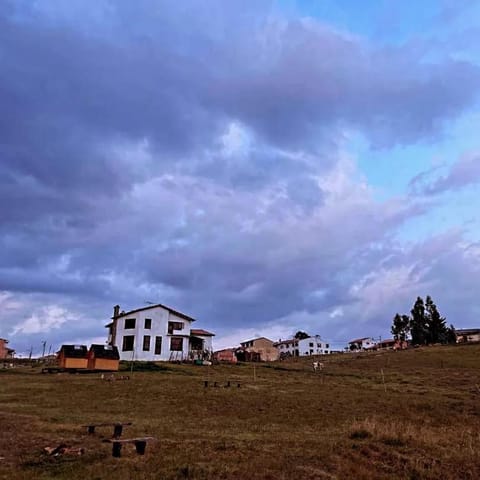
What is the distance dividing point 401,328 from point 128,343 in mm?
75182

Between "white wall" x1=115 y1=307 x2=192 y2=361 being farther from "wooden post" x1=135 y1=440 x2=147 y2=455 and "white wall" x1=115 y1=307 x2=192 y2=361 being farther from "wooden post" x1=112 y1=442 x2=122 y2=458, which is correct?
"wooden post" x1=112 y1=442 x2=122 y2=458

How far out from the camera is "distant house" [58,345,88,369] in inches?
2517

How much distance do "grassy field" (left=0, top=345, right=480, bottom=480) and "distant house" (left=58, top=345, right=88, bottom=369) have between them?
42.1ft

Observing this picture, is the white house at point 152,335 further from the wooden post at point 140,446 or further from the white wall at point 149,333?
the wooden post at point 140,446

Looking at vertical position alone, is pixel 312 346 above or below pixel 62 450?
above

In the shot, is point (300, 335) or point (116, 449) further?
point (300, 335)

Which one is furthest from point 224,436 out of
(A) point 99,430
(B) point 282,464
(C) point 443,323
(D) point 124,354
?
(C) point 443,323

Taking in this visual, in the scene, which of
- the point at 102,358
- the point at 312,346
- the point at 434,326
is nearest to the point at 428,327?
the point at 434,326

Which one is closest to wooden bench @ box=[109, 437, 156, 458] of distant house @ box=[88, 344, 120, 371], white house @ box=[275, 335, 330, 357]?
distant house @ box=[88, 344, 120, 371]

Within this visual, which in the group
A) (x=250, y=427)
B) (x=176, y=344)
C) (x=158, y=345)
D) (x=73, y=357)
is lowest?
(x=250, y=427)

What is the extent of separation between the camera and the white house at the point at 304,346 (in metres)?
152

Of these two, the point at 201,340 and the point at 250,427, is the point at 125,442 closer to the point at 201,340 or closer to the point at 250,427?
the point at 250,427

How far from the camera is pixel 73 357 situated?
64188mm

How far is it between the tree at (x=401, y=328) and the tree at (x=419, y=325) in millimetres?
4965
